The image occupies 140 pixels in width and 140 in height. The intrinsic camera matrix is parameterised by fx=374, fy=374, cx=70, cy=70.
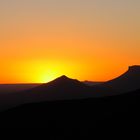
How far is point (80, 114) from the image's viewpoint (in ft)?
185

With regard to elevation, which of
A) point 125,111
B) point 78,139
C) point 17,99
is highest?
point 17,99

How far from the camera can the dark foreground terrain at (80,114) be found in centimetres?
4603

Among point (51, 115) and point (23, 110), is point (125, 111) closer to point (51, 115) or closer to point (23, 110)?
point (51, 115)

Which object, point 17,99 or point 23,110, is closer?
point 23,110

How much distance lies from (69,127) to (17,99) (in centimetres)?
15184

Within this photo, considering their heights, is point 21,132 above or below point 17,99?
below

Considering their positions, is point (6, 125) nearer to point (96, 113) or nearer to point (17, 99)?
point (96, 113)

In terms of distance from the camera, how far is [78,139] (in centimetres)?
4284

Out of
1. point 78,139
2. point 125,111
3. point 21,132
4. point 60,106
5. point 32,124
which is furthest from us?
point 60,106

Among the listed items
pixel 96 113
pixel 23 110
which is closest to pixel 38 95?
pixel 23 110

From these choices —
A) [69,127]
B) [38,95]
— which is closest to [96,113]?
[69,127]

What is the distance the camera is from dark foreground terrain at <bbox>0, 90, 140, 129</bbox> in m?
46.0

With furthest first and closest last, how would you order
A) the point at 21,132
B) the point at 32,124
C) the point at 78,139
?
the point at 32,124, the point at 21,132, the point at 78,139

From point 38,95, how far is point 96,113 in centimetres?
14259
